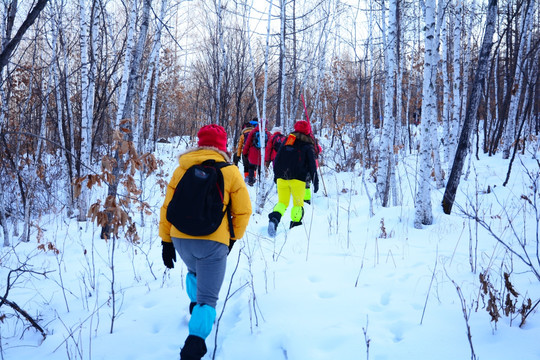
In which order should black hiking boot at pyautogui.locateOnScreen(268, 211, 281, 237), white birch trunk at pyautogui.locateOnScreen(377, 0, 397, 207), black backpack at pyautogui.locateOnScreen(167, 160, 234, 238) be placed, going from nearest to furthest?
black backpack at pyautogui.locateOnScreen(167, 160, 234, 238), black hiking boot at pyautogui.locateOnScreen(268, 211, 281, 237), white birch trunk at pyautogui.locateOnScreen(377, 0, 397, 207)

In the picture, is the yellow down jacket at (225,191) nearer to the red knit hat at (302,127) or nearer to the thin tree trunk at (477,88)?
the red knit hat at (302,127)

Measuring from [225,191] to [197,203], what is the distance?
0.26m

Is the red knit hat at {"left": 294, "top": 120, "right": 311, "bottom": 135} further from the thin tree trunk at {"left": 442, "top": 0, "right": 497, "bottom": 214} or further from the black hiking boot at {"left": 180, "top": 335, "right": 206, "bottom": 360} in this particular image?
the black hiking boot at {"left": 180, "top": 335, "right": 206, "bottom": 360}

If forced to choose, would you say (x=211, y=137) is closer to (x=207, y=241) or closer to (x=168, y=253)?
(x=207, y=241)

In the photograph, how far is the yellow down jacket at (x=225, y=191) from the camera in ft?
7.77

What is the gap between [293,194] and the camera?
515 centimetres

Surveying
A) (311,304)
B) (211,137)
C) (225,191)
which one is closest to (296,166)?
(311,304)

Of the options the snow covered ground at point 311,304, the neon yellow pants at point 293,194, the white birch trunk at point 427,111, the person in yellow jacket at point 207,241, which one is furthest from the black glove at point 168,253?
the white birch trunk at point 427,111

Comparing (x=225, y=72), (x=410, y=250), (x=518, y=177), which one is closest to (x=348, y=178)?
(x=518, y=177)

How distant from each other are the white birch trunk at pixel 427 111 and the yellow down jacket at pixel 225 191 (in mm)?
3043

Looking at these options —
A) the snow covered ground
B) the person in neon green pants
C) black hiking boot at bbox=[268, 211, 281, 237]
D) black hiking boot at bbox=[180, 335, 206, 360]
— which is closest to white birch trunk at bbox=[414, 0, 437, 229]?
the snow covered ground

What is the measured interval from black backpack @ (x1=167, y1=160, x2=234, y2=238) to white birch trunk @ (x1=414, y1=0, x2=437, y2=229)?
3294mm

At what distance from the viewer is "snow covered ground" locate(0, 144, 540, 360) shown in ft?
7.70

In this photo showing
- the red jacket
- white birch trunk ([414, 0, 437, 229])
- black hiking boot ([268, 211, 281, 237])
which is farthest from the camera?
the red jacket
